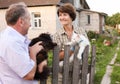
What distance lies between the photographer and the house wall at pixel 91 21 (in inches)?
1384

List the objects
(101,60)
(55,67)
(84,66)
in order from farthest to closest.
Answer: (101,60) → (84,66) → (55,67)

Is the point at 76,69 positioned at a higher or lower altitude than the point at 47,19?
higher

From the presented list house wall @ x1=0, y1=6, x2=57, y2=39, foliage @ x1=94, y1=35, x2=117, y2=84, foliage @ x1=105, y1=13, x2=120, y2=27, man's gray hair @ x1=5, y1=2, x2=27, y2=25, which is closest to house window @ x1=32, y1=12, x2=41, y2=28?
house wall @ x1=0, y1=6, x2=57, y2=39

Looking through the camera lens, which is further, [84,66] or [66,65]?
[84,66]

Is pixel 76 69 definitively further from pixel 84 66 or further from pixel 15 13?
pixel 15 13

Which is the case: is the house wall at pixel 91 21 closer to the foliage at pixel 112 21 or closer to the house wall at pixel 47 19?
the house wall at pixel 47 19

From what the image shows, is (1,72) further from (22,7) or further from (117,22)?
(117,22)

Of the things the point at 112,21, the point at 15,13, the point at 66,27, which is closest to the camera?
the point at 15,13

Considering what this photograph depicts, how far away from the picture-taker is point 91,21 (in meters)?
35.8

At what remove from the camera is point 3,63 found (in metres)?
3.08

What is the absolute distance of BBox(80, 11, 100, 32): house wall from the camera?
35156mm

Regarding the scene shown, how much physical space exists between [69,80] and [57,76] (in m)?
0.50

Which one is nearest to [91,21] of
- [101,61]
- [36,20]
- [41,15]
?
[36,20]

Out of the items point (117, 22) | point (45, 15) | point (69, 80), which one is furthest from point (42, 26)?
point (117, 22)
